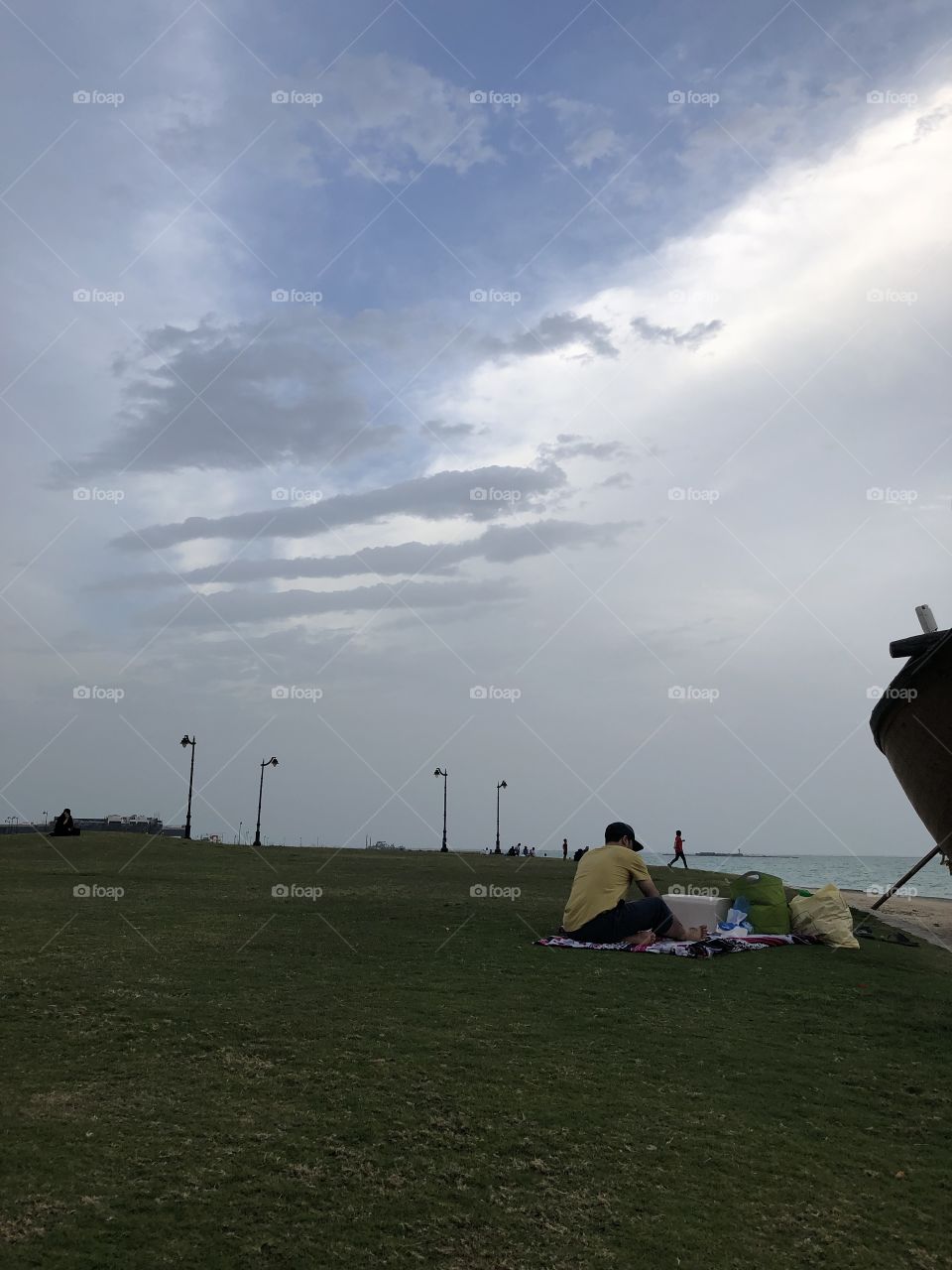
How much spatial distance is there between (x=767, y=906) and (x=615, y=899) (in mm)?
2623

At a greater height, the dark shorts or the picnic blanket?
the dark shorts

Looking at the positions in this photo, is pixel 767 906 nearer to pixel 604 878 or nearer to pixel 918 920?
pixel 604 878

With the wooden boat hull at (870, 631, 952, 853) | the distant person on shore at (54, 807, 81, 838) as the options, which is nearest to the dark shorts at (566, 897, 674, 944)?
the wooden boat hull at (870, 631, 952, 853)

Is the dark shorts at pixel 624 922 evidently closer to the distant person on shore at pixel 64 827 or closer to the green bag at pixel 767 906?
the green bag at pixel 767 906

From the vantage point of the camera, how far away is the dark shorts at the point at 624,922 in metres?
9.88

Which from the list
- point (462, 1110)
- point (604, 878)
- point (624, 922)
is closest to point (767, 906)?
point (624, 922)

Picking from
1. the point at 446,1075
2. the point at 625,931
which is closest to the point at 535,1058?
the point at 446,1075

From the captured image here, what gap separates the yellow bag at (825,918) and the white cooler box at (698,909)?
86 centimetres

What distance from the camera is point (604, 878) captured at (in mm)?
9852

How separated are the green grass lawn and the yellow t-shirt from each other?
99 cm

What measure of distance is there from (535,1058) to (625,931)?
16.0 ft

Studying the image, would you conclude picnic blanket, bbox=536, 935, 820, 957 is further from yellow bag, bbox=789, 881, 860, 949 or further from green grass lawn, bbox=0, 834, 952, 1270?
yellow bag, bbox=789, 881, 860, 949

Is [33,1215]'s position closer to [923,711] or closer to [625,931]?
[625,931]

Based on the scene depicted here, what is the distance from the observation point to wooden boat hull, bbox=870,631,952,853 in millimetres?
14360
